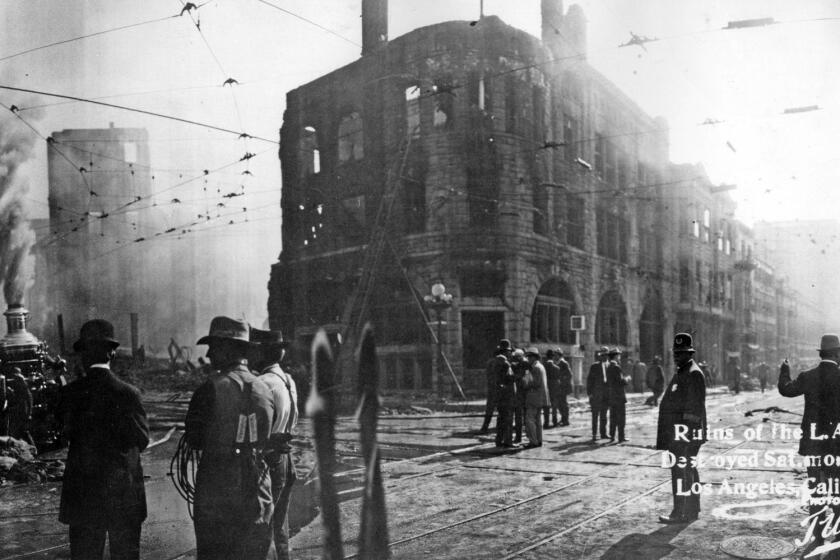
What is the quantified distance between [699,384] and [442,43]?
64.9ft

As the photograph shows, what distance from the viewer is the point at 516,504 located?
7461 millimetres

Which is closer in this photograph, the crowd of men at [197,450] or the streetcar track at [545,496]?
the crowd of men at [197,450]

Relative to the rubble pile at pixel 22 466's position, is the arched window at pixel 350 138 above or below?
above

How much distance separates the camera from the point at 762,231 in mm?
71438

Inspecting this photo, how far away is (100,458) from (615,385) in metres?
10.6

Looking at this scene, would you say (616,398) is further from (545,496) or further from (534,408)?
(545,496)

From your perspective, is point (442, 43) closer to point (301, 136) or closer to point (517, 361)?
point (301, 136)

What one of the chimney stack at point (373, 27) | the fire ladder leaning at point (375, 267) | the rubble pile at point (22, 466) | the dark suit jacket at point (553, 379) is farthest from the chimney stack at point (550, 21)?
the rubble pile at point (22, 466)

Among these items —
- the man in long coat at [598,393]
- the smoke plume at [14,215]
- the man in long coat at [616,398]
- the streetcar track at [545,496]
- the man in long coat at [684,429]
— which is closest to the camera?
the streetcar track at [545,496]

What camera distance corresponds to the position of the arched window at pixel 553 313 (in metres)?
25.8

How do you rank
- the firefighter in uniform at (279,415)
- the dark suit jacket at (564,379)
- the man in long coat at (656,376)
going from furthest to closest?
the man in long coat at (656,376)
the dark suit jacket at (564,379)
the firefighter in uniform at (279,415)

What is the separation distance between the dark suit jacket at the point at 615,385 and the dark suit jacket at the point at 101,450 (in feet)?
33.7

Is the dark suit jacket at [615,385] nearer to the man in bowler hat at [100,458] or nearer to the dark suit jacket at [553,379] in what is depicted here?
the dark suit jacket at [553,379]

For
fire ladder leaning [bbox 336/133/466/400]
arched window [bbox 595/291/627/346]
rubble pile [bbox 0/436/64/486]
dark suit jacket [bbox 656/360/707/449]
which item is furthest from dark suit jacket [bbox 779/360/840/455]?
arched window [bbox 595/291/627/346]
